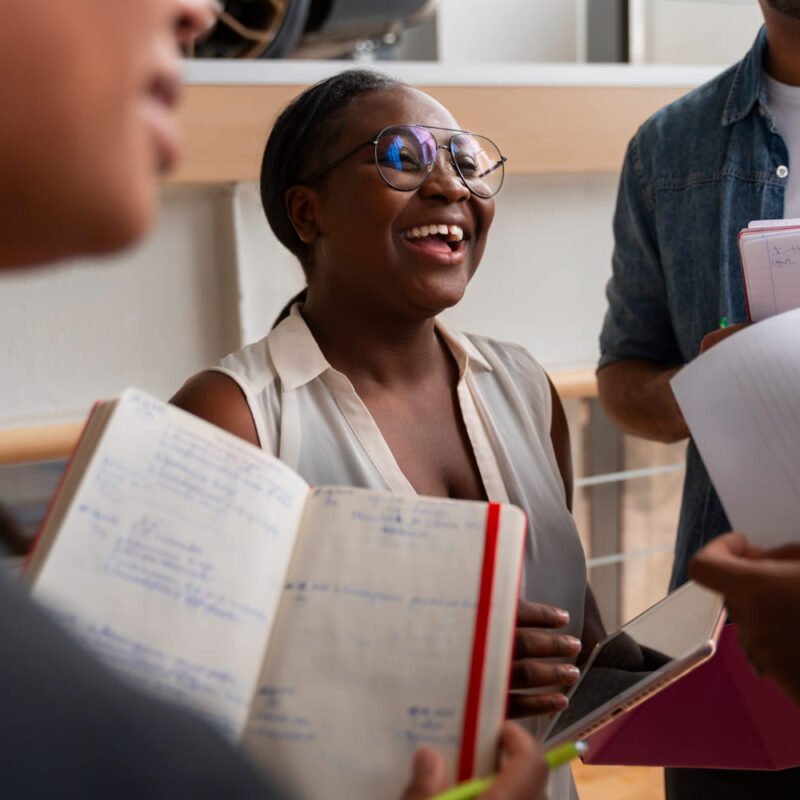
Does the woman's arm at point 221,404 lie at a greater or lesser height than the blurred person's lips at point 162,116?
lesser

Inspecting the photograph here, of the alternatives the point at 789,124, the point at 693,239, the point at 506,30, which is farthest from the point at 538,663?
the point at 506,30

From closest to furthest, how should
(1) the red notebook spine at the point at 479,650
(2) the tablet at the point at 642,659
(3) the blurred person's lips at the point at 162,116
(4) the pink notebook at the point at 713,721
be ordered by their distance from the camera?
(3) the blurred person's lips at the point at 162,116, (1) the red notebook spine at the point at 479,650, (2) the tablet at the point at 642,659, (4) the pink notebook at the point at 713,721

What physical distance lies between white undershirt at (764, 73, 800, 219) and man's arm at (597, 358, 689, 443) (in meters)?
0.30

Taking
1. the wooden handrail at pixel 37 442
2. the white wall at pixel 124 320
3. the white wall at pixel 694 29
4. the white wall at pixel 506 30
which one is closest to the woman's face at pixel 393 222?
the wooden handrail at pixel 37 442

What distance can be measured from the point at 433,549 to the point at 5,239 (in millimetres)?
458

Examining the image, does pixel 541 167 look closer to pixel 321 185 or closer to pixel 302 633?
pixel 321 185

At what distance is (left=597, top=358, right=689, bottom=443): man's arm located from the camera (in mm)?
1535

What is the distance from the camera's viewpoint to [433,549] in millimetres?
860

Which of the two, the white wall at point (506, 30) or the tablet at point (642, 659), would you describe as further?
the white wall at point (506, 30)

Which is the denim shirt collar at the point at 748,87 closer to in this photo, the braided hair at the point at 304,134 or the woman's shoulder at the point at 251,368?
the braided hair at the point at 304,134

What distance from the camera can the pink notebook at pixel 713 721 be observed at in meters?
1.12

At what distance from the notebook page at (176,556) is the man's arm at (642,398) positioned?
32.1 inches

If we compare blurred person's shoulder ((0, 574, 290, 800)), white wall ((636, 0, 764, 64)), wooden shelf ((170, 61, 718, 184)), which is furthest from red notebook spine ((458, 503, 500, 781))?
white wall ((636, 0, 764, 64))

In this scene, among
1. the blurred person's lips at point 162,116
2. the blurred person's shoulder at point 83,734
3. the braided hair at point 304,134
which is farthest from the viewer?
the braided hair at point 304,134
